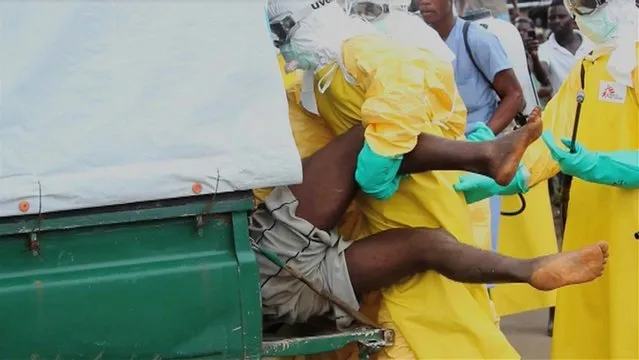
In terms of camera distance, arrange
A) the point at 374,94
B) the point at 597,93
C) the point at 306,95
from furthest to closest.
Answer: the point at 597,93 < the point at 306,95 < the point at 374,94

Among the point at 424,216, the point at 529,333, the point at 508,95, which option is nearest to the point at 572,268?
the point at 424,216

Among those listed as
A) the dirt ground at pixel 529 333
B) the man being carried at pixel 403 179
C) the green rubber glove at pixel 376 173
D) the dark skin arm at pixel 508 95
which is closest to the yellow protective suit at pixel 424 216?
the man being carried at pixel 403 179

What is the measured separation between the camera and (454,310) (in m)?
3.90

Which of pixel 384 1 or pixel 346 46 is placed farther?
pixel 384 1

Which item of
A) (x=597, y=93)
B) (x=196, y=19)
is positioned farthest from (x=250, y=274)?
(x=597, y=93)

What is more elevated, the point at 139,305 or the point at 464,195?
the point at 139,305

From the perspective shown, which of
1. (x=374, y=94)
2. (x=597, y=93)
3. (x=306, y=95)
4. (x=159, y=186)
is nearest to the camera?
(x=159, y=186)

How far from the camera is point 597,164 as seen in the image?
4.51 metres

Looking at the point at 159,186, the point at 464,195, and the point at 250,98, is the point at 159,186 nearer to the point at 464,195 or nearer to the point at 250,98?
the point at 250,98

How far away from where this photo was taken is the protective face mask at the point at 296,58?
3961 millimetres

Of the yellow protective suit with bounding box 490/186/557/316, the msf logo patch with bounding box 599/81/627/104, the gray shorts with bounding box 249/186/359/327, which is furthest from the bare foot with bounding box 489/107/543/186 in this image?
the yellow protective suit with bounding box 490/186/557/316

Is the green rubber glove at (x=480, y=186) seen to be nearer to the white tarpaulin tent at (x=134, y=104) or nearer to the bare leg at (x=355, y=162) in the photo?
the bare leg at (x=355, y=162)

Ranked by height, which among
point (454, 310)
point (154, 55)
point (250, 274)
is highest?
point (154, 55)

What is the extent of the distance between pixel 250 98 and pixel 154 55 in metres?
0.30
